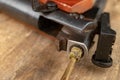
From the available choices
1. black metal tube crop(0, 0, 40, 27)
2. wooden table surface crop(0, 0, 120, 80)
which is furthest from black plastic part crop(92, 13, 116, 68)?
black metal tube crop(0, 0, 40, 27)

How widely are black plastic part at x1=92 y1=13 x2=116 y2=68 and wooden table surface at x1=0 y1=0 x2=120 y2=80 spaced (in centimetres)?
2

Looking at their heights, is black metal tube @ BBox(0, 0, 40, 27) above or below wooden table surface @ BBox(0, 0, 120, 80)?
above

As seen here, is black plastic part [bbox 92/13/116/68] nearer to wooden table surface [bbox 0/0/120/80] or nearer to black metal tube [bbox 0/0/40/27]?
wooden table surface [bbox 0/0/120/80]

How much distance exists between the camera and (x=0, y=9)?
24.4 inches

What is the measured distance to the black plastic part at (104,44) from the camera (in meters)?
0.46

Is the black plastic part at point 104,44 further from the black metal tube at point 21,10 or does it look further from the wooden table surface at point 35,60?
the black metal tube at point 21,10

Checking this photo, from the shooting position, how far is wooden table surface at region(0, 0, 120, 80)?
48 cm

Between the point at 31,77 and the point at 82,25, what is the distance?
158 millimetres

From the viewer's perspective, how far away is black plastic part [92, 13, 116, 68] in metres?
0.46

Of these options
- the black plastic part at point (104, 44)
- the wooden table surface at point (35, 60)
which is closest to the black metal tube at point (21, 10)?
the wooden table surface at point (35, 60)

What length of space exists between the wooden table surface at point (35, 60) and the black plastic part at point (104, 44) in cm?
2

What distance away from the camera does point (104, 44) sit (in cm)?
47

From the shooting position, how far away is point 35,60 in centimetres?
51

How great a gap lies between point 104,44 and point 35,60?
0.16 metres
